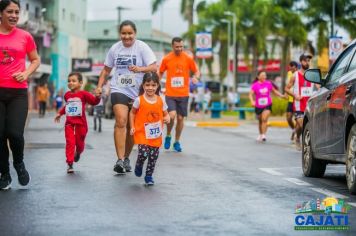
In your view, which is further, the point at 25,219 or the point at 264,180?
the point at 264,180

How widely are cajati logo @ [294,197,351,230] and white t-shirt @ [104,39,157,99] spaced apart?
3627 mm

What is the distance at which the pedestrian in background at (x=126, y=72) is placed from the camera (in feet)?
34.7

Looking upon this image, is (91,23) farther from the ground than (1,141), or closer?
farther from the ground

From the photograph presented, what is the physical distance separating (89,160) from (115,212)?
5468 mm

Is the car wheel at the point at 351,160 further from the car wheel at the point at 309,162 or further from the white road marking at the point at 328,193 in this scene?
the car wheel at the point at 309,162

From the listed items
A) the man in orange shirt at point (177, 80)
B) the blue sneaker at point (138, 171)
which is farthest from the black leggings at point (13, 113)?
the man in orange shirt at point (177, 80)

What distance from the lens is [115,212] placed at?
701cm

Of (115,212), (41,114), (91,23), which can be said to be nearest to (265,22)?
(41,114)

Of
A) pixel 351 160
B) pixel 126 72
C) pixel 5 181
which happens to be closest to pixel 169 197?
pixel 5 181

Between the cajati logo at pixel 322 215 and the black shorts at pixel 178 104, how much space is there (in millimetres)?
7554

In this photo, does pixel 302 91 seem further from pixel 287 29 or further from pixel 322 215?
pixel 287 29

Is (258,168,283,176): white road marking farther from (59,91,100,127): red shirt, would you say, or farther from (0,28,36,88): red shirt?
(0,28,36,88): red shirt

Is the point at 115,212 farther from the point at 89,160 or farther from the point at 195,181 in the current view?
the point at 89,160

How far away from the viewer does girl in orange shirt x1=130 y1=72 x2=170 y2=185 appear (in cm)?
928
